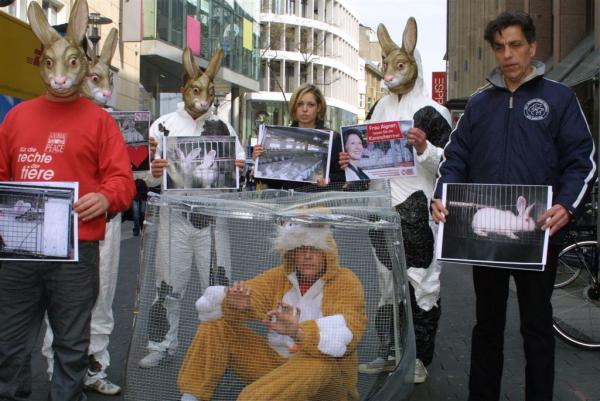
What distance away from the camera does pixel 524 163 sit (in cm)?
385

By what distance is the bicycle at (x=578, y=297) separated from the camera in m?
6.26

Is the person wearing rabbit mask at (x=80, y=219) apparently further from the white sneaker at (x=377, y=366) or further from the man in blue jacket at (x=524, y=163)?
the man in blue jacket at (x=524, y=163)

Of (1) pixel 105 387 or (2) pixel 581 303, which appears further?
(2) pixel 581 303

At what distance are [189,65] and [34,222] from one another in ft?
7.69

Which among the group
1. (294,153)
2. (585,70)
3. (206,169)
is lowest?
(206,169)

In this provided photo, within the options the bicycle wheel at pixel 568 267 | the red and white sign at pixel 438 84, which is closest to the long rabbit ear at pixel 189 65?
the bicycle wheel at pixel 568 267

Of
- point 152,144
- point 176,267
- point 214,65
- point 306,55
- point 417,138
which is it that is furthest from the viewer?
point 306,55

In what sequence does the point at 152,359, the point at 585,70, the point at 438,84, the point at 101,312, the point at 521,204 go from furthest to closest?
1. the point at 438,84
2. the point at 585,70
3. the point at 101,312
4. the point at 521,204
5. the point at 152,359

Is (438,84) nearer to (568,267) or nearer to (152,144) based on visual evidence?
(568,267)

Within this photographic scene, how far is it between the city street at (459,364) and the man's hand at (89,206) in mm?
1210

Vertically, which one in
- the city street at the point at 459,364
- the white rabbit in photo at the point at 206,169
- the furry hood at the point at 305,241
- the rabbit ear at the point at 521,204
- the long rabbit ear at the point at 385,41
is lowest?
the city street at the point at 459,364

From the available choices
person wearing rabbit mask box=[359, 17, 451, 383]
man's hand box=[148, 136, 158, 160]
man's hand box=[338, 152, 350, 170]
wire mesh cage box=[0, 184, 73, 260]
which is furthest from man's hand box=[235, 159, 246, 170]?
wire mesh cage box=[0, 184, 73, 260]

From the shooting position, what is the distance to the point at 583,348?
244 inches

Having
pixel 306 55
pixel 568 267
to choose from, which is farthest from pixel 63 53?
pixel 306 55
